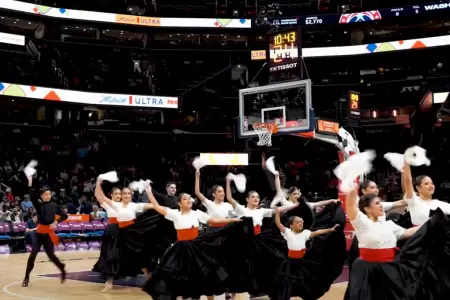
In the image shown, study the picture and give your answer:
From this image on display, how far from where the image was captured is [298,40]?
2002 cm

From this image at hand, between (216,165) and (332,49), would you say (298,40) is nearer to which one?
(216,165)

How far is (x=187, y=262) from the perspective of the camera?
9789 mm

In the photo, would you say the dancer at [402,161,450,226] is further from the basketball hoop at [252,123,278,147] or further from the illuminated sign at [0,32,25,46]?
the illuminated sign at [0,32,25,46]

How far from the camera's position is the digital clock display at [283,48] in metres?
20.1

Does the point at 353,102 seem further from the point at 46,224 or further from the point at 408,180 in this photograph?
the point at 408,180

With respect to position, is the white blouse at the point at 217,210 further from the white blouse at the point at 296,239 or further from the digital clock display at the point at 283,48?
the digital clock display at the point at 283,48

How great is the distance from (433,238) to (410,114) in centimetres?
3204

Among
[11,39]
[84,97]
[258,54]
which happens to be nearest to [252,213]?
[84,97]

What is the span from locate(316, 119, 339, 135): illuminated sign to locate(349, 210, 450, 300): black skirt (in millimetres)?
10038

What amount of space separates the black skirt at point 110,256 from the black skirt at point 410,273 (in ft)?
22.9

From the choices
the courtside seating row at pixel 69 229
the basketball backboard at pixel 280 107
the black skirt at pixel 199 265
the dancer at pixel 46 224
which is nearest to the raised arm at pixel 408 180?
the black skirt at pixel 199 265

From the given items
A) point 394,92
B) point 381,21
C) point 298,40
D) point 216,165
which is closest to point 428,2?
point 381,21

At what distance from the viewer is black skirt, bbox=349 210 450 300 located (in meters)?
6.67

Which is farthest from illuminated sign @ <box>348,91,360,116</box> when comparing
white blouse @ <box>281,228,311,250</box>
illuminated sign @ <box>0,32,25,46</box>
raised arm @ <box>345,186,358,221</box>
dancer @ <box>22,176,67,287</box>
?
illuminated sign @ <box>0,32,25,46</box>
